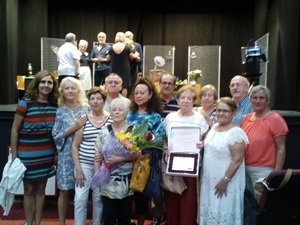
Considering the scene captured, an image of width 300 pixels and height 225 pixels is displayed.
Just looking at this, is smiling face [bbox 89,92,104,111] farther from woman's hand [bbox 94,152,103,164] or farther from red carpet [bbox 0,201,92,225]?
red carpet [bbox 0,201,92,225]

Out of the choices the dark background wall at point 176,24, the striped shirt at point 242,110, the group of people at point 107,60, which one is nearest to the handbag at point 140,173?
the striped shirt at point 242,110

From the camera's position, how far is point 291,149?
5164mm

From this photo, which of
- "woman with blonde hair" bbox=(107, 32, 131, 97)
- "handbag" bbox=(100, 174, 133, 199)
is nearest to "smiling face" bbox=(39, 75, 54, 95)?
"handbag" bbox=(100, 174, 133, 199)

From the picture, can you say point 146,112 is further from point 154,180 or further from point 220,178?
point 220,178

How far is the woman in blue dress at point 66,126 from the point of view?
3.61m

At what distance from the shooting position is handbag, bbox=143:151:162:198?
134 inches

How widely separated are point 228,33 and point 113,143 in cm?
1017

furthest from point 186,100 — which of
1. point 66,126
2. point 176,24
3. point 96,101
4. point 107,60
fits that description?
point 176,24

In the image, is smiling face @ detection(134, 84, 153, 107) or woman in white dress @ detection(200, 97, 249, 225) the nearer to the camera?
woman in white dress @ detection(200, 97, 249, 225)

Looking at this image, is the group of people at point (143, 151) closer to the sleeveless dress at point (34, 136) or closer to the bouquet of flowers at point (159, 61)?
the sleeveless dress at point (34, 136)

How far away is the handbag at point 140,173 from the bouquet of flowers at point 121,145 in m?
0.14

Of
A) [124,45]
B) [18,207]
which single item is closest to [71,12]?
[124,45]

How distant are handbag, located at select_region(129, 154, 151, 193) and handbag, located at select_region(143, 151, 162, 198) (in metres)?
0.08

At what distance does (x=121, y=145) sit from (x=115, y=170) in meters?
0.27
